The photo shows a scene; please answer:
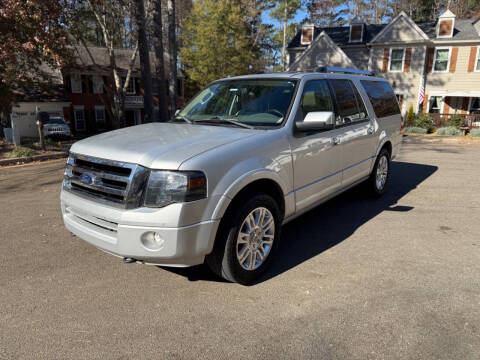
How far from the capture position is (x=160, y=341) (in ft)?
8.66

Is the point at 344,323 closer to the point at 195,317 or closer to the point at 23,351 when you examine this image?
the point at 195,317

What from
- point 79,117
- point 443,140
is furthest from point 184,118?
point 79,117

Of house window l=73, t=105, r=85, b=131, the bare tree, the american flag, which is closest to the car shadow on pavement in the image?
the bare tree

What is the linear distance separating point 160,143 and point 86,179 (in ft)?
2.36

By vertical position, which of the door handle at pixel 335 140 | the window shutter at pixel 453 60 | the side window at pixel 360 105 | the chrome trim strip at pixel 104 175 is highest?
the window shutter at pixel 453 60

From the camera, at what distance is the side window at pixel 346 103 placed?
15.2ft

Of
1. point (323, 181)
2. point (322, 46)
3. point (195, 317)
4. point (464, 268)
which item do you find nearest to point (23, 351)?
point (195, 317)

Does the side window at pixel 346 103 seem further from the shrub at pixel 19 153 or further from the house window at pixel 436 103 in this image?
the house window at pixel 436 103

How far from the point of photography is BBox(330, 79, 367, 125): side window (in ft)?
15.2

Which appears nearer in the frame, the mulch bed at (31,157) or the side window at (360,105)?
the side window at (360,105)

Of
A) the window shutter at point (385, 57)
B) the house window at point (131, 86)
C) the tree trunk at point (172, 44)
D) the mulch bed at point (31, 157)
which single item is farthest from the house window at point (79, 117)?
the window shutter at point (385, 57)

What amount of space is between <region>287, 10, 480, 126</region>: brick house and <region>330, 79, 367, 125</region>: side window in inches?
855

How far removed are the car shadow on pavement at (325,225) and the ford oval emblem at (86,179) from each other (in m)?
1.26

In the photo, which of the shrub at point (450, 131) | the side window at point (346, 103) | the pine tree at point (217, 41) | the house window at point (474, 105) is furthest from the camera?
the pine tree at point (217, 41)
